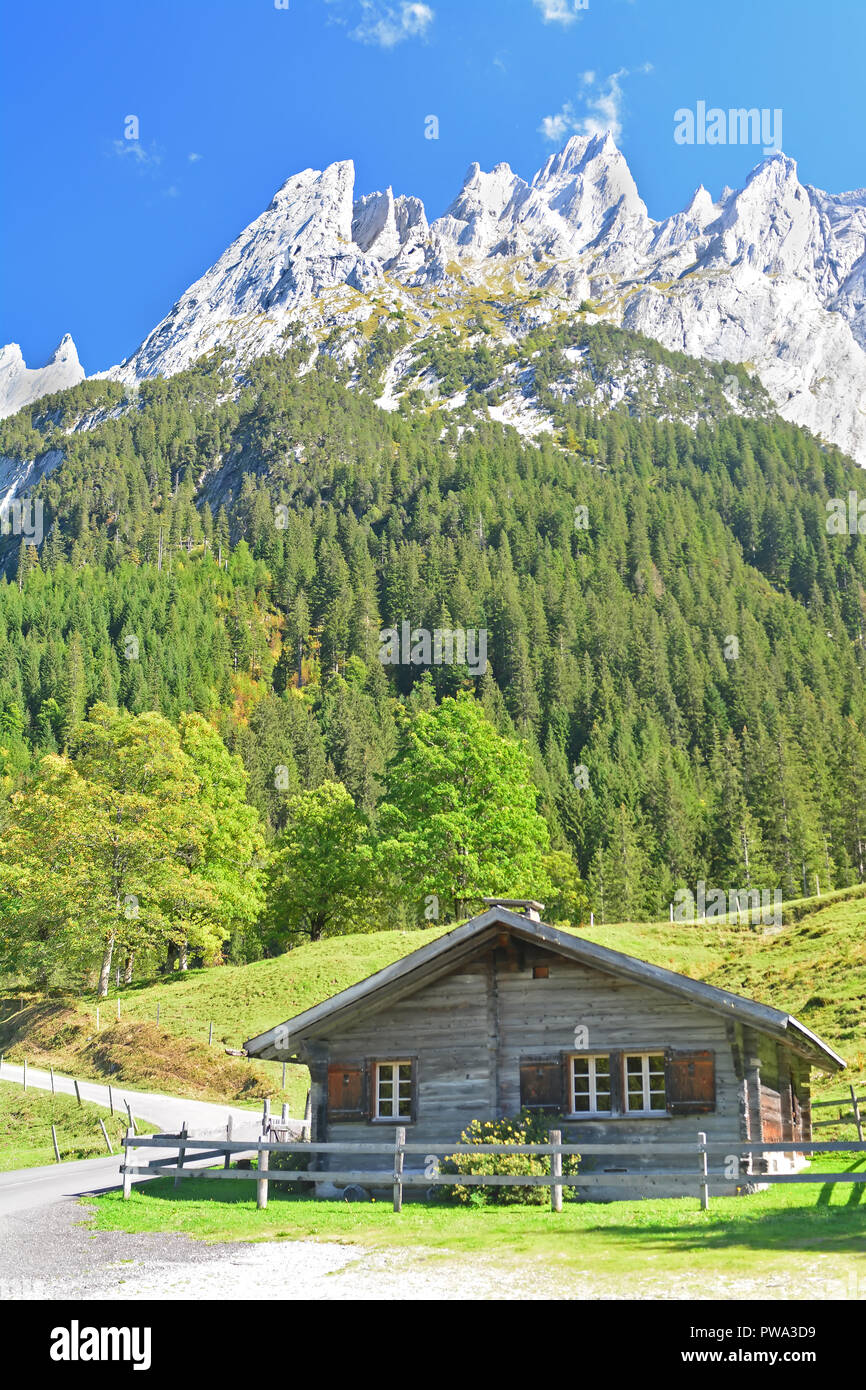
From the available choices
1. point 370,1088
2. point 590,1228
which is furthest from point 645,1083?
point 590,1228

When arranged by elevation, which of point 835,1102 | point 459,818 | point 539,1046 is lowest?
point 835,1102

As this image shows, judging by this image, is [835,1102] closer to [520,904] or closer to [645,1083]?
[645,1083]

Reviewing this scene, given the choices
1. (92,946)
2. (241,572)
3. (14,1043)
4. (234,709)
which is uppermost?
(241,572)

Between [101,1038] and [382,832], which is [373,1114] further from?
[382,832]

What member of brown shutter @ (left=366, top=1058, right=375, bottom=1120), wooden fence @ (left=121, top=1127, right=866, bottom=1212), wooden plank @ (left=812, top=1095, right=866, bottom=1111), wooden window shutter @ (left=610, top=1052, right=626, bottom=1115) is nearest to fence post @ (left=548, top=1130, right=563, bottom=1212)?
wooden fence @ (left=121, top=1127, right=866, bottom=1212)

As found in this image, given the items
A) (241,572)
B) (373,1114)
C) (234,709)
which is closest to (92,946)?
(373,1114)

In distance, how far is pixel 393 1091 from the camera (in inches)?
947

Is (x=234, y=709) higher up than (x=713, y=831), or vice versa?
(x=234, y=709)

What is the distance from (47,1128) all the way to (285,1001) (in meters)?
15.5

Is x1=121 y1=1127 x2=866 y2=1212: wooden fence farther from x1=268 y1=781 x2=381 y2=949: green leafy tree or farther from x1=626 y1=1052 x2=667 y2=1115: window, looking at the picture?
x1=268 y1=781 x2=381 y2=949: green leafy tree

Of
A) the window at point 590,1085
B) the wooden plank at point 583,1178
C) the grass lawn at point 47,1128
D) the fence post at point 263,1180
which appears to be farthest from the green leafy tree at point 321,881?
the fence post at point 263,1180

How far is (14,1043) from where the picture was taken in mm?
51219

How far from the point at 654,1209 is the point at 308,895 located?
52.5 meters

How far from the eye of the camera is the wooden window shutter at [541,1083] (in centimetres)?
2269
